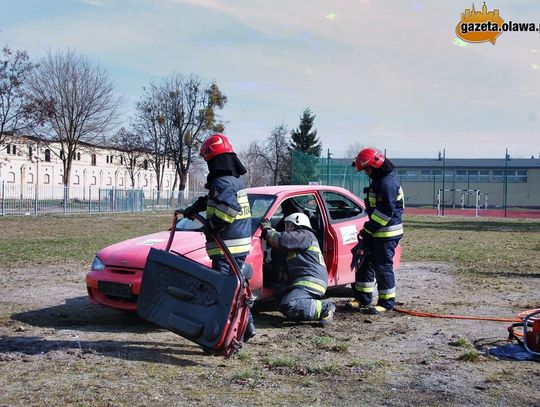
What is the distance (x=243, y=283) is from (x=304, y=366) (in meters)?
0.86

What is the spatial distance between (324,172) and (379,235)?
26392 millimetres

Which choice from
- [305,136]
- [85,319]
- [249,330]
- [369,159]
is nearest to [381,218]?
[369,159]

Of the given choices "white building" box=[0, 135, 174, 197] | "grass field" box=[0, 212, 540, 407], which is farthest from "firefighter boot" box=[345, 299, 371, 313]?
"white building" box=[0, 135, 174, 197]

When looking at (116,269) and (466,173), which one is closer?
(116,269)

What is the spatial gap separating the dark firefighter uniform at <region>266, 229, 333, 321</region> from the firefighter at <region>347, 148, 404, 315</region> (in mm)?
819

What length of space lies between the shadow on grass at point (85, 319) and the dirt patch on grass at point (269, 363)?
12mm

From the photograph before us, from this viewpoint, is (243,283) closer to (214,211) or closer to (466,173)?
(214,211)

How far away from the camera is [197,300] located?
512cm

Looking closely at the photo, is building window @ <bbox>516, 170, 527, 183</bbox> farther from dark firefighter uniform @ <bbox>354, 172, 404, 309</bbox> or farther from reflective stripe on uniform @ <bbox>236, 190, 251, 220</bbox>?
reflective stripe on uniform @ <bbox>236, 190, 251, 220</bbox>

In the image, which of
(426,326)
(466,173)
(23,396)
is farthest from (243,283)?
(466,173)

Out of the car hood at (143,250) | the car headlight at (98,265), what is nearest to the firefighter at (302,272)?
the car hood at (143,250)

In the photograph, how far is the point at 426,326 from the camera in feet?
21.7

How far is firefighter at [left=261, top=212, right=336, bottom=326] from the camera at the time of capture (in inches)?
257

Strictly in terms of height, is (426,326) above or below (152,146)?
below
